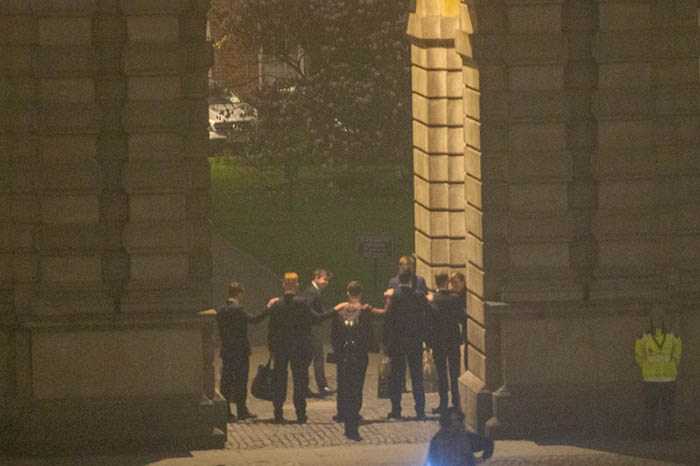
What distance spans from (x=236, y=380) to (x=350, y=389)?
5.04 ft

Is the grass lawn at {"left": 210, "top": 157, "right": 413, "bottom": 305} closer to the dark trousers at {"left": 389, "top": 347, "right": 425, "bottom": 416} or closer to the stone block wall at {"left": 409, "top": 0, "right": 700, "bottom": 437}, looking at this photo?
the dark trousers at {"left": 389, "top": 347, "right": 425, "bottom": 416}

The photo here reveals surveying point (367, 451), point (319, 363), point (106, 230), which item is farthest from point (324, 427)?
point (106, 230)

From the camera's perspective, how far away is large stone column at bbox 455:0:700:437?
2052 centimetres

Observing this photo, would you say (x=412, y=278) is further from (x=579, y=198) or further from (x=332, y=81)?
(x=332, y=81)

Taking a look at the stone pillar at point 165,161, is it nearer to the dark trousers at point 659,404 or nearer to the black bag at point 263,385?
the black bag at point 263,385

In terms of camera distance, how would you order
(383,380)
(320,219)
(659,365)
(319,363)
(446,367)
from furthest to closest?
(320,219) < (319,363) < (383,380) < (446,367) < (659,365)

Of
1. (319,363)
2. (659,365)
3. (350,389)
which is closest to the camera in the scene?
(659,365)

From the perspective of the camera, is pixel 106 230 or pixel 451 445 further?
pixel 106 230

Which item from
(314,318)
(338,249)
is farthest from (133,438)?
(338,249)

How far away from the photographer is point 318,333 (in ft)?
80.0

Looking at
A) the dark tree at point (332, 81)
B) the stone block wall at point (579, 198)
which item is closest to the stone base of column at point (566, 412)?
the stone block wall at point (579, 198)

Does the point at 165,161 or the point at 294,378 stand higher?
the point at 165,161

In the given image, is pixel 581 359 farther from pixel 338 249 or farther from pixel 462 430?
pixel 338 249

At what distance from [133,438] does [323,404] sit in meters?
3.53
